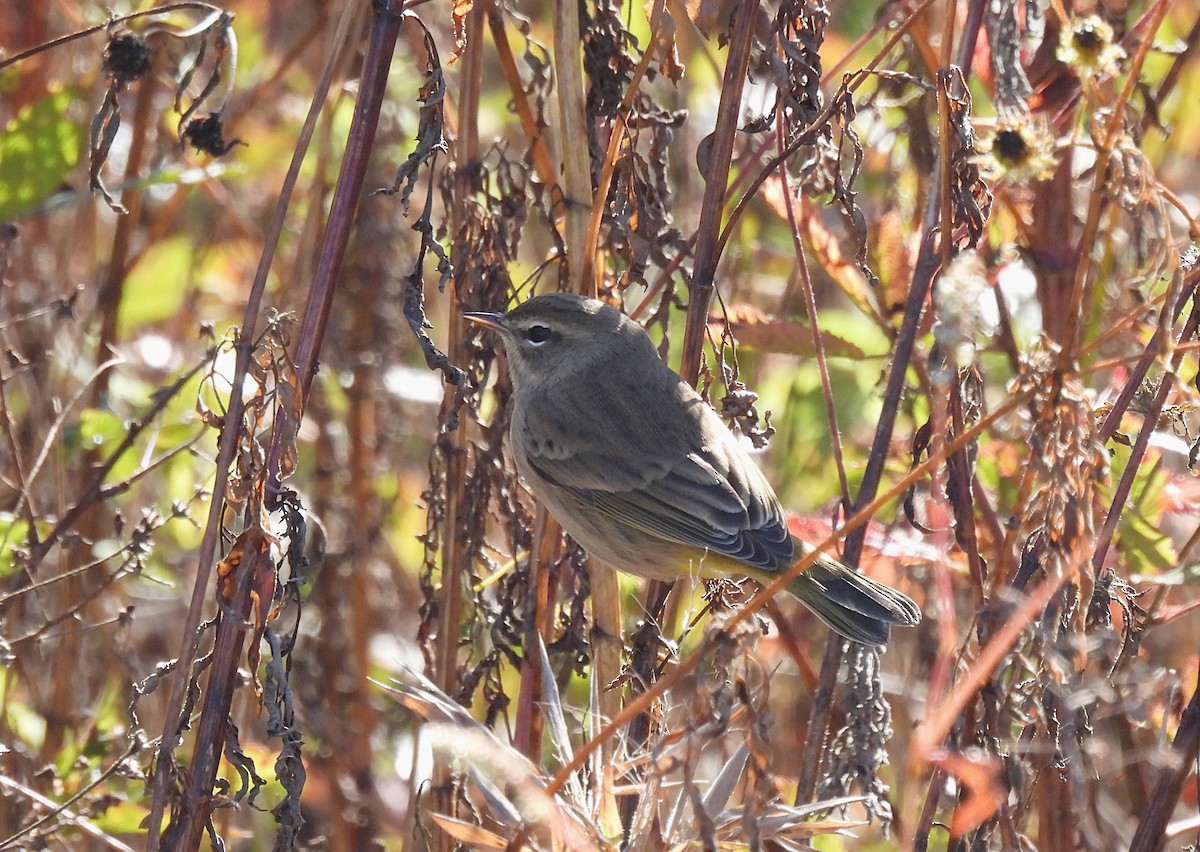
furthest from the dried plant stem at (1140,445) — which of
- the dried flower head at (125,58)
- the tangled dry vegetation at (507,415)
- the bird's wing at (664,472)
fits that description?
the dried flower head at (125,58)

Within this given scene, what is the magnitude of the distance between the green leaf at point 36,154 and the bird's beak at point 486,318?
120cm

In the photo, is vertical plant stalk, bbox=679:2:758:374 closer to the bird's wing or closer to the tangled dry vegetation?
the tangled dry vegetation

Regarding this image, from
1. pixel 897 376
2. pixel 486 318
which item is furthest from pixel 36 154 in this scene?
pixel 897 376

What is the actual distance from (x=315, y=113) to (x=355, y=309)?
93.6 inches

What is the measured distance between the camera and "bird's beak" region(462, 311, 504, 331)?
271 centimetres

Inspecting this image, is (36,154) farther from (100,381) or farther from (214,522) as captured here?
(214,522)

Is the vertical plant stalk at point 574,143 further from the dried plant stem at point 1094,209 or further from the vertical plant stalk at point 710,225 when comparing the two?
the dried plant stem at point 1094,209

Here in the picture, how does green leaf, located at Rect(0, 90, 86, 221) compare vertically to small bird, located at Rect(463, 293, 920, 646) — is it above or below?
above

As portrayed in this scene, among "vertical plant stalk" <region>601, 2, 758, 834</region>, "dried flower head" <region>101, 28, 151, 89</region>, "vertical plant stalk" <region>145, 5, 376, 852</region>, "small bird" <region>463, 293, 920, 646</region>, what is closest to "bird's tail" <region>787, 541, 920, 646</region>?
"small bird" <region>463, 293, 920, 646</region>

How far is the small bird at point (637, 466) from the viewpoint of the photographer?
9.82 feet

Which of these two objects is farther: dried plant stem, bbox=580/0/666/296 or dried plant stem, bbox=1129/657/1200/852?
dried plant stem, bbox=580/0/666/296

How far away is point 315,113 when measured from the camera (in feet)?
6.84

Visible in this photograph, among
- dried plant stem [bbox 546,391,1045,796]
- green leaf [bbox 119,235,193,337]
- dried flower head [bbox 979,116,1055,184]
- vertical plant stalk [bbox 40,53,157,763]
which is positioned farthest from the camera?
green leaf [bbox 119,235,193,337]

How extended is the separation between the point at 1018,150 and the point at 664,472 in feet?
6.05
